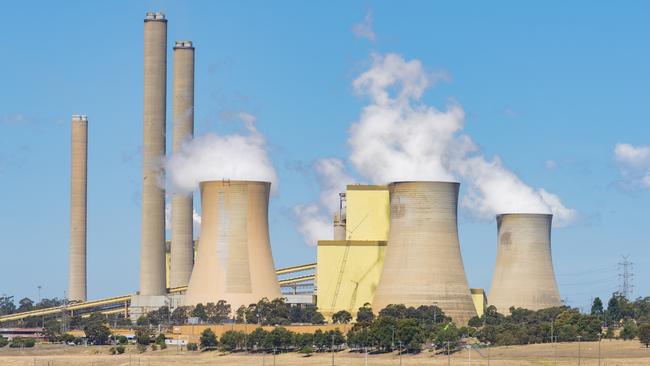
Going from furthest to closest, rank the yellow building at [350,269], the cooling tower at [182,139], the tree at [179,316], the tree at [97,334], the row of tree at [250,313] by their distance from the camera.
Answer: the cooling tower at [182,139], the tree at [179,316], the yellow building at [350,269], the tree at [97,334], the row of tree at [250,313]

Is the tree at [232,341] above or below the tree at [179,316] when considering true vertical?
below

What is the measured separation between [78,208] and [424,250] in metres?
40.2

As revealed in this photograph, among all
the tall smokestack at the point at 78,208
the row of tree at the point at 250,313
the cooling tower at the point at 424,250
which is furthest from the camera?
the tall smokestack at the point at 78,208

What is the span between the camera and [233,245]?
323 ft

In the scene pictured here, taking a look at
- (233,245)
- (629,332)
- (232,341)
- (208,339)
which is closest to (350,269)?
(233,245)

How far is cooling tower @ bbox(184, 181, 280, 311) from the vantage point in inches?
3880

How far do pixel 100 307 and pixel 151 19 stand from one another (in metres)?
25.0

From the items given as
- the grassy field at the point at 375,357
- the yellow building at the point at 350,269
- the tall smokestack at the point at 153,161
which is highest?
the tall smokestack at the point at 153,161

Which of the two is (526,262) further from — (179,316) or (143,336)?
(143,336)

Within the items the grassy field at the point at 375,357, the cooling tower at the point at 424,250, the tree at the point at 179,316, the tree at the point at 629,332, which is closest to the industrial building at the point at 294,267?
Result: the cooling tower at the point at 424,250

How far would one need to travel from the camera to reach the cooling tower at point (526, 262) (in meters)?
105

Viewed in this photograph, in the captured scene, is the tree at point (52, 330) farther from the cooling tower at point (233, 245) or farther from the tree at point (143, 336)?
the cooling tower at point (233, 245)

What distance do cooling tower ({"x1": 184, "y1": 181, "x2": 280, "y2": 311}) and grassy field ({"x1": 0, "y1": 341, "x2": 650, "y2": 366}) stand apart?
6269mm

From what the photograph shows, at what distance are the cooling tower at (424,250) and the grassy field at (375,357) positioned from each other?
10.7 metres
